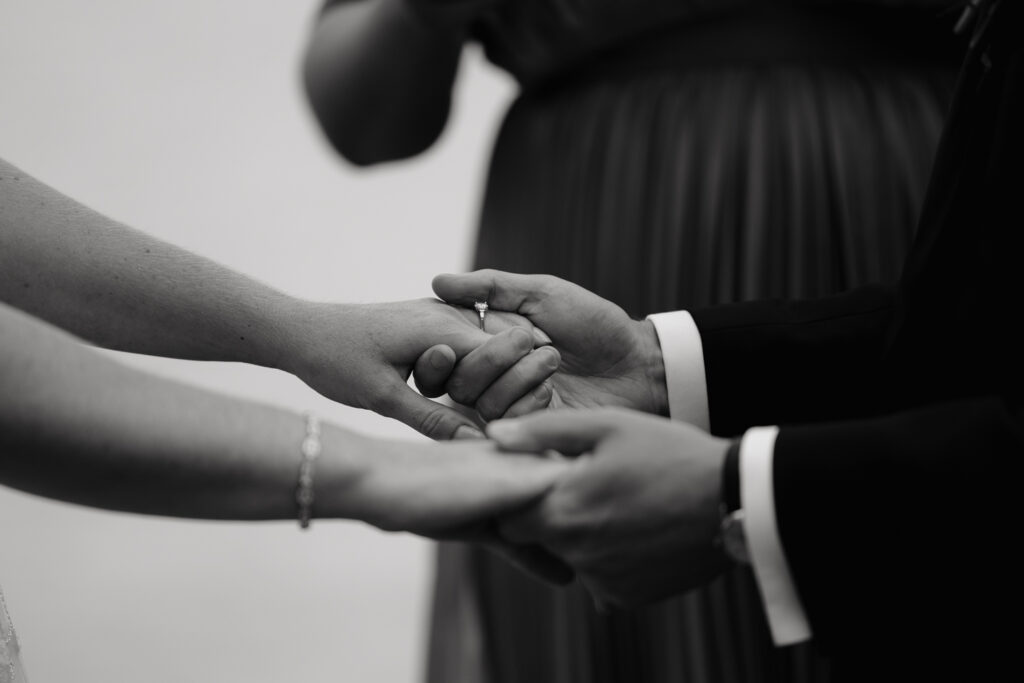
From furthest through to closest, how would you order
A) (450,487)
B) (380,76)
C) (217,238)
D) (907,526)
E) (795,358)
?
(217,238)
(380,76)
(795,358)
(450,487)
(907,526)

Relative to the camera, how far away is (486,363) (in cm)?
115

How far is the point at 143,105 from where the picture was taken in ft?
7.45

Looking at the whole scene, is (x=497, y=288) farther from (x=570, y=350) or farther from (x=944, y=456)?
(x=944, y=456)

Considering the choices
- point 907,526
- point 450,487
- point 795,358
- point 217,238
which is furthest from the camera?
point 217,238

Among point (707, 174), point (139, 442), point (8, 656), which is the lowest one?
point (8, 656)

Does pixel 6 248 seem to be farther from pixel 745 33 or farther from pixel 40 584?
pixel 40 584

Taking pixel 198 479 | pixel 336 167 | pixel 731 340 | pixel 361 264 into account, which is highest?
pixel 336 167

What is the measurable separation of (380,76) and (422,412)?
53 centimetres

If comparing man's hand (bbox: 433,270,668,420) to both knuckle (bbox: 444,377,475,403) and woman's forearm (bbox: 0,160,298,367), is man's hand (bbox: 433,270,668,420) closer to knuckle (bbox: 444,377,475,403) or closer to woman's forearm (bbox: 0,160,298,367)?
knuckle (bbox: 444,377,475,403)

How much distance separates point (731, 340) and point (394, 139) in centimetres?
61

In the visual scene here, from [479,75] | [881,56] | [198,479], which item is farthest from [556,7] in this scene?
[479,75]

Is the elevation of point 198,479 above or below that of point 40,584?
below

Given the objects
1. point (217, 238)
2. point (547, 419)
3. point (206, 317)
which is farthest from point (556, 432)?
point (217, 238)

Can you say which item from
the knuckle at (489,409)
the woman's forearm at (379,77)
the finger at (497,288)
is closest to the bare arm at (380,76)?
the woman's forearm at (379,77)
